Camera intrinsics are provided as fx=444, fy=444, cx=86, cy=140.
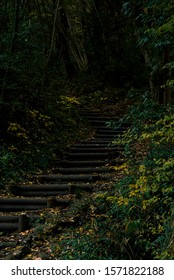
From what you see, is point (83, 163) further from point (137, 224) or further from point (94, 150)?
point (137, 224)

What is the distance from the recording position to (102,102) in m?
18.2

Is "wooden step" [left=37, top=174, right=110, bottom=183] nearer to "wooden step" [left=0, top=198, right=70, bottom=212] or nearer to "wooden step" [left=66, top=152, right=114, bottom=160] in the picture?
"wooden step" [left=0, top=198, right=70, bottom=212]

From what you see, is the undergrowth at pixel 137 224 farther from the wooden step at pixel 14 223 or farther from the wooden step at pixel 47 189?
the wooden step at pixel 47 189

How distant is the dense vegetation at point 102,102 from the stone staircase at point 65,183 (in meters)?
0.49

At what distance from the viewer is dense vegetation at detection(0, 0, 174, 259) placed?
19.1 ft

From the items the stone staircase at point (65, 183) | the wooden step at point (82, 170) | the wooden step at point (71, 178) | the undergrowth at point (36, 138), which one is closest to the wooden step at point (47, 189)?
the stone staircase at point (65, 183)

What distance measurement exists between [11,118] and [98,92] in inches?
292

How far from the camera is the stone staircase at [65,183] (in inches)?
330

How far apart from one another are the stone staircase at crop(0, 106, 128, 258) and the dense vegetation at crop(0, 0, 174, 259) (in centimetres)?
49

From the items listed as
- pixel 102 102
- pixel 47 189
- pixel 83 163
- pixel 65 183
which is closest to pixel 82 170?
pixel 83 163

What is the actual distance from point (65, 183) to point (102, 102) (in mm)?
8533

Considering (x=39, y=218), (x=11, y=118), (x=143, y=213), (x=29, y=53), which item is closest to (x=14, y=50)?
(x=29, y=53)
